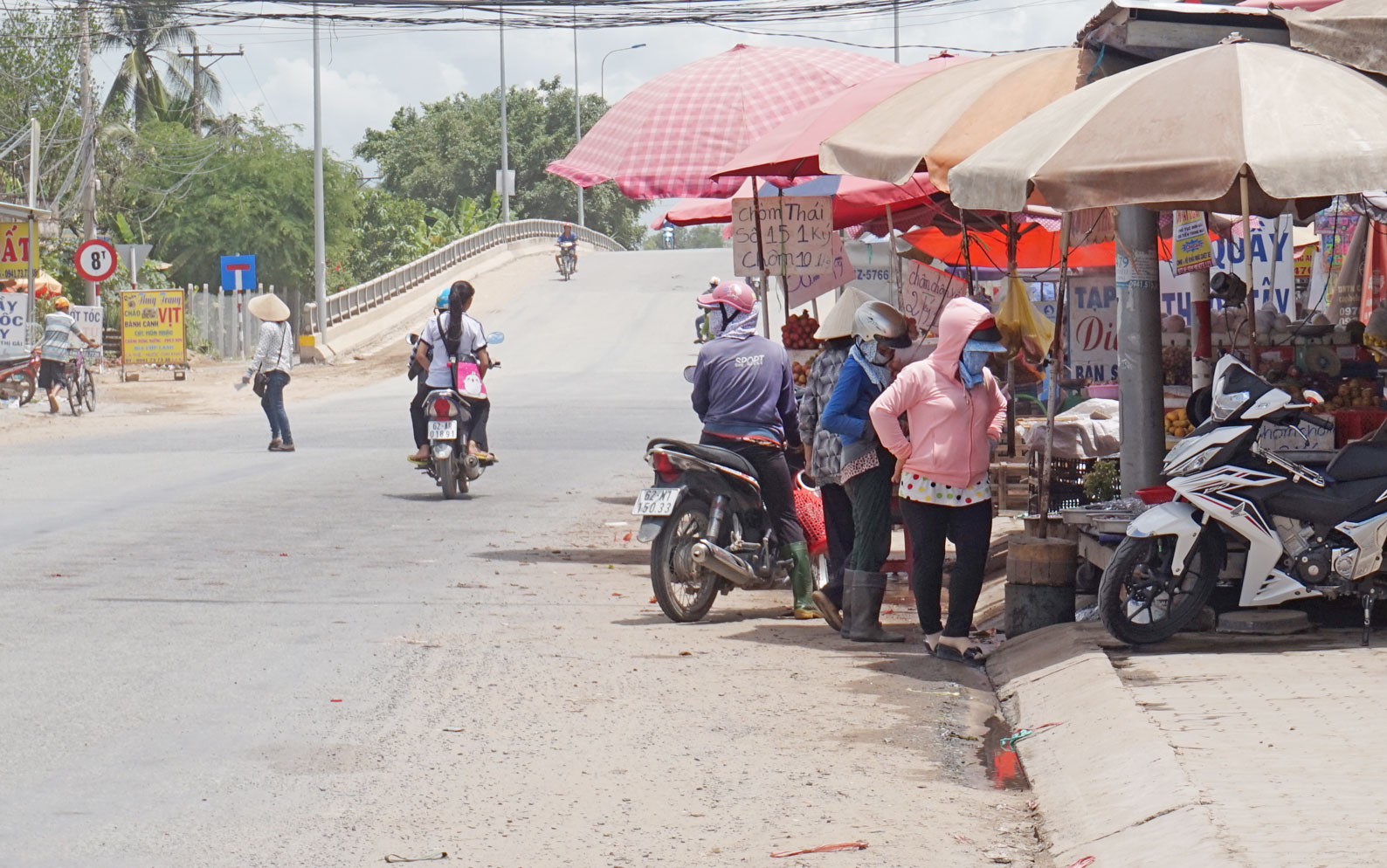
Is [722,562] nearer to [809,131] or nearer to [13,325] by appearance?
[809,131]

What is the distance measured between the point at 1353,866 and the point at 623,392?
27133 millimetres

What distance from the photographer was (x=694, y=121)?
466 inches

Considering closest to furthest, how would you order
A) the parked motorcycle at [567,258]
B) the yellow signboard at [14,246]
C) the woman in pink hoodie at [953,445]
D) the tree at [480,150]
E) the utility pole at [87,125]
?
1. the woman in pink hoodie at [953,445]
2. the yellow signboard at [14,246]
3. the utility pole at [87,125]
4. the parked motorcycle at [567,258]
5. the tree at [480,150]

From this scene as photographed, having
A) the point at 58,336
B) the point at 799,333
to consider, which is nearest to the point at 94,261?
the point at 58,336

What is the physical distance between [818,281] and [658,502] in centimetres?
530

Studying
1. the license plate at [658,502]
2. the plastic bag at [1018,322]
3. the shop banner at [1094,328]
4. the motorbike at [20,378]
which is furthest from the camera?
the motorbike at [20,378]

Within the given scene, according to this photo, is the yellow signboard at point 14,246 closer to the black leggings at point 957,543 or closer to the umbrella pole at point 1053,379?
the umbrella pole at point 1053,379

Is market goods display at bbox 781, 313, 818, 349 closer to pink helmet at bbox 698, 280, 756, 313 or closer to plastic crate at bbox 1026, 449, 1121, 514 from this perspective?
plastic crate at bbox 1026, 449, 1121, 514

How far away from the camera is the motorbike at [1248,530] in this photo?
24.8 feet

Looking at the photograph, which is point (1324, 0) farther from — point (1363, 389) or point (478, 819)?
point (478, 819)

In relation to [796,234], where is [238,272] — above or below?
above

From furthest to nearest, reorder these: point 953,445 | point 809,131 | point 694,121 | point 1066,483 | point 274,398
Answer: point 274,398 → point 694,121 → point 1066,483 → point 809,131 → point 953,445

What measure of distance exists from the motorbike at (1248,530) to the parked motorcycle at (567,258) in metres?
52.8

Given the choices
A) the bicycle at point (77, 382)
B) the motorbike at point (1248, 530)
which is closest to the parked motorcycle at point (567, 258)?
the bicycle at point (77, 382)
